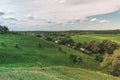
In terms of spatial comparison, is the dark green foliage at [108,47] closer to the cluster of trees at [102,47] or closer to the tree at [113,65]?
the cluster of trees at [102,47]

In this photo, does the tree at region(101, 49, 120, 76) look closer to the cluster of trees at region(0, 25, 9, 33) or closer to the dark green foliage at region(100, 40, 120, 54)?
the dark green foliage at region(100, 40, 120, 54)

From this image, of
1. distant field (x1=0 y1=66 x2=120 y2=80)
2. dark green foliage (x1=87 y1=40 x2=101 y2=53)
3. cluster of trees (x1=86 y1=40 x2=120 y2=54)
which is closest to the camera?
distant field (x1=0 y1=66 x2=120 y2=80)

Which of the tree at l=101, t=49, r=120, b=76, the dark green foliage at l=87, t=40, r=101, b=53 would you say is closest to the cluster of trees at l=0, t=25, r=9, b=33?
the dark green foliage at l=87, t=40, r=101, b=53

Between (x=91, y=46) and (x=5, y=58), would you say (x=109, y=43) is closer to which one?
(x=91, y=46)

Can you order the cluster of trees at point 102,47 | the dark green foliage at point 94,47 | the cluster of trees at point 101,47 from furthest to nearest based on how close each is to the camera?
1. the dark green foliage at point 94,47
2. the cluster of trees at point 102,47
3. the cluster of trees at point 101,47

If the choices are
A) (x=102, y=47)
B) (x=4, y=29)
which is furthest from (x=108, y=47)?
(x=4, y=29)

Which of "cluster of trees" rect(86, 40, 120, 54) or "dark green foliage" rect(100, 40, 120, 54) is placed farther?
"cluster of trees" rect(86, 40, 120, 54)

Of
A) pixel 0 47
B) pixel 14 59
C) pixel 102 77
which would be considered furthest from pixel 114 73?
pixel 102 77

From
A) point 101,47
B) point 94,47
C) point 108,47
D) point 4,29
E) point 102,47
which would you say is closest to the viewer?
point 4,29

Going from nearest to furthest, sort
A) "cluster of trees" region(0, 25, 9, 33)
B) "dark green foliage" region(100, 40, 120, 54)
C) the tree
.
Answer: the tree < "cluster of trees" region(0, 25, 9, 33) < "dark green foliage" region(100, 40, 120, 54)

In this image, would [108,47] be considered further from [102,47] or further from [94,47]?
[94,47]

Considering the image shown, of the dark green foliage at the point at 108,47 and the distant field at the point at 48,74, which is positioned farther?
the dark green foliage at the point at 108,47

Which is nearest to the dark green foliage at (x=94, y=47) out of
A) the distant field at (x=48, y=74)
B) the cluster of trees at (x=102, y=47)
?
the cluster of trees at (x=102, y=47)
